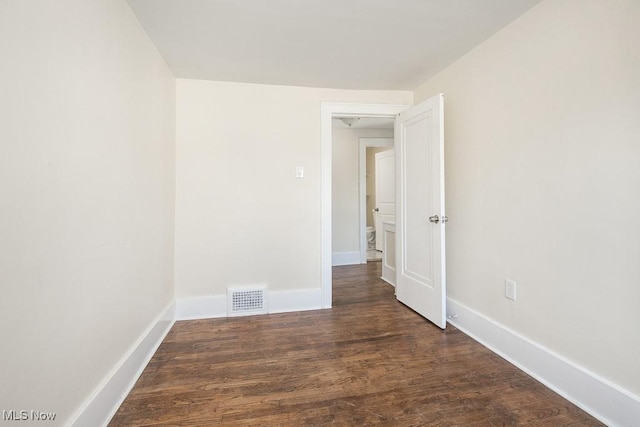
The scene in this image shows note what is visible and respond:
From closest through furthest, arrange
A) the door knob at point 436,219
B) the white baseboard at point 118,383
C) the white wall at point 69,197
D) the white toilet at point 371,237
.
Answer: the white wall at point 69,197 → the white baseboard at point 118,383 → the door knob at point 436,219 → the white toilet at point 371,237

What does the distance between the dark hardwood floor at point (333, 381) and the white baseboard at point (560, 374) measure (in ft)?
0.21

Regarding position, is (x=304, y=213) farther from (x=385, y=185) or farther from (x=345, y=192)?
(x=385, y=185)

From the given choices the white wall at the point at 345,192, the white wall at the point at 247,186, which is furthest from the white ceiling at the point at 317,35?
the white wall at the point at 345,192

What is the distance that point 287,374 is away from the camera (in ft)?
5.64

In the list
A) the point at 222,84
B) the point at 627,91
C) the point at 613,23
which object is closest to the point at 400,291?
the point at 627,91

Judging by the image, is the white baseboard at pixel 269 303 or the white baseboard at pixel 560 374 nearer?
the white baseboard at pixel 560 374

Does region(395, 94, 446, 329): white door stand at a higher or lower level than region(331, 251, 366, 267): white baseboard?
higher

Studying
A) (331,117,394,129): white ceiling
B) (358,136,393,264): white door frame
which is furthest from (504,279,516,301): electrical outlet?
(331,117,394,129): white ceiling

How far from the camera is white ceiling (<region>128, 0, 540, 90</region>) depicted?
1627 millimetres

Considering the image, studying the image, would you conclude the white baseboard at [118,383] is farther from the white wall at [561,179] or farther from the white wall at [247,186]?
the white wall at [561,179]

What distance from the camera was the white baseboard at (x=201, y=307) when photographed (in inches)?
100

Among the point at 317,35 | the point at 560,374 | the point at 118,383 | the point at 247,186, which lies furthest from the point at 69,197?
the point at 560,374

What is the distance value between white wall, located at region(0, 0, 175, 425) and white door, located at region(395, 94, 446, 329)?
87.9 inches

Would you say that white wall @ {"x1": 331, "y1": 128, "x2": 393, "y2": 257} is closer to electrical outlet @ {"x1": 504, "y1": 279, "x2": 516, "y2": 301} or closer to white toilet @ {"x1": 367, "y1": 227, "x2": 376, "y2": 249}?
white toilet @ {"x1": 367, "y1": 227, "x2": 376, "y2": 249}
